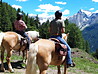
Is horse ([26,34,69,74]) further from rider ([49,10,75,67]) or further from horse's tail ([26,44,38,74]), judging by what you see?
rider ([49,10,75,67])

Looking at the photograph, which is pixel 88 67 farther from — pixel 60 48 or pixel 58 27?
pixel 60 48

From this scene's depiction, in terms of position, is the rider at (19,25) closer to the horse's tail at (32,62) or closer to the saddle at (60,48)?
the saddle at (60,48)

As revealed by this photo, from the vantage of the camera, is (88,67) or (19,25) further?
(88,67)

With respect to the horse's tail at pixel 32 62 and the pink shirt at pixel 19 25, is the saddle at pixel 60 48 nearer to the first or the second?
the horse's tail at pixel 32 62

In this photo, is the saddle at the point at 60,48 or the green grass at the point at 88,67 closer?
the saddle at the point at 60,48

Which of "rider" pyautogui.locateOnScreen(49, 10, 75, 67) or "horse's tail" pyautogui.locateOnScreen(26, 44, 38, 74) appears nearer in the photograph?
"horse's tail" pyautogui.locateOnScreen(26, 44, 38, 74)

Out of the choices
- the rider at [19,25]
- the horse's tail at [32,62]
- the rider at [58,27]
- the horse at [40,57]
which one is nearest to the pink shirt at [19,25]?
the rider at [19,25]

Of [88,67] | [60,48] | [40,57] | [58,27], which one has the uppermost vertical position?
[58,27]

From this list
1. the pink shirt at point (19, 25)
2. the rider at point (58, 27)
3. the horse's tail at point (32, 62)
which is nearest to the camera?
the horse's tail at point (32, 62)

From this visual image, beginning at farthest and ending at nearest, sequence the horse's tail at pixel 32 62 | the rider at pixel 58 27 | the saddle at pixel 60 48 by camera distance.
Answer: the rider at pixel 58 27 → the saddle at pixel 60 48 → the horse's tail at pixel 32 62

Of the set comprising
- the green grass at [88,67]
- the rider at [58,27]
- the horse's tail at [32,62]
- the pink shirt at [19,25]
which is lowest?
the green grass at [88,67]

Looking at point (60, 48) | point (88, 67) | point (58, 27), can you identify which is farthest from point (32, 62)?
point (88, 67)

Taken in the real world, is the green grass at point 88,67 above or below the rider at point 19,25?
below

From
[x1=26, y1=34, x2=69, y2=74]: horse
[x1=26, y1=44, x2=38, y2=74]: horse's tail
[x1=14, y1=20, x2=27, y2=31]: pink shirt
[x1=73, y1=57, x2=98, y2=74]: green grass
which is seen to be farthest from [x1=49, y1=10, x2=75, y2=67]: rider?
[x1=73, y1=57, x2=98, y2=74]: green grass
